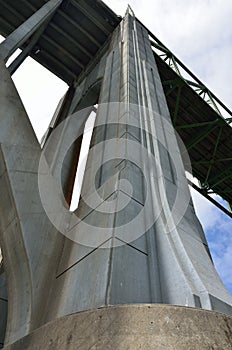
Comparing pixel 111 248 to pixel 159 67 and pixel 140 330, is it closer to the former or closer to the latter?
pixel 140 330

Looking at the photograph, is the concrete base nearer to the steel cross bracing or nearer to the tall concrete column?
the tall concrete column

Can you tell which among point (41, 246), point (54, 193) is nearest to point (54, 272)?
point (41, 246)

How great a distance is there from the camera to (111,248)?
2.35 meters

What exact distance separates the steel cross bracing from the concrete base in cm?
593

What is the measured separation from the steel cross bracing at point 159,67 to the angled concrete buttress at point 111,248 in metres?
3.90

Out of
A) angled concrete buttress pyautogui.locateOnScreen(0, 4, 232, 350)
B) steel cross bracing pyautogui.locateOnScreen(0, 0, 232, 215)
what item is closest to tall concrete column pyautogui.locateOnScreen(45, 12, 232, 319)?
angled concrete buttress pyautogui.locateOnScreen(0, 4, 232, 350)

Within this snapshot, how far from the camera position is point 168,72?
937cm

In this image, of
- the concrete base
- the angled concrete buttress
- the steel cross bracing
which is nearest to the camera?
the concrete base

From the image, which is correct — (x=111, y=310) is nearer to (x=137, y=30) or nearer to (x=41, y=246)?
(x=41, y=246)

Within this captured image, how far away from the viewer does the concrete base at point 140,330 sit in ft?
4.80

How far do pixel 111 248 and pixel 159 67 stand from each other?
25.7ft

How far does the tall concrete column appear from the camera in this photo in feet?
7.14

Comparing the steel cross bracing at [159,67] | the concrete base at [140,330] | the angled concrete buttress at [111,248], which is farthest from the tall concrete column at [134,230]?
the steel cross bracing at [159,67]

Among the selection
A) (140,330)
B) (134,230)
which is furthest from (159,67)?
(140,330)
